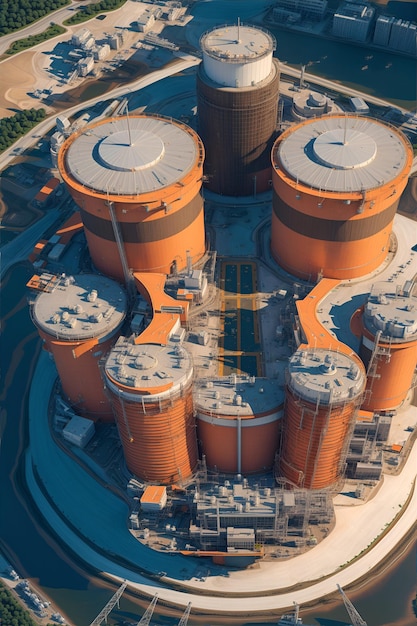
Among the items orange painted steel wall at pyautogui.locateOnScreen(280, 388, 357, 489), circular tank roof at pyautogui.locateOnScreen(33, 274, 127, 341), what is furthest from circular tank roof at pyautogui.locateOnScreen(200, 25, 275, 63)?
orange painted steel wall at pyautogui.locateOnScreen(280, 388, 357, 489)

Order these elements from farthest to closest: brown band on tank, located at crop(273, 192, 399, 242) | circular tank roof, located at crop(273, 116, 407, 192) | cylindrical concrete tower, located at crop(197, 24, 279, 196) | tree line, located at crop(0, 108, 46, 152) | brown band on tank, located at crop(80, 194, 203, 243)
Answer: tree line, located at crop(0, 108, 46, 152), cylindrical concrete tower, located at crop(197, 24, 279, 196), brown band on tank, located at crop(80, 194, 203, 243), brown band on tank, located at crop(273, 192, 399, 242), circular tank roof, located at crop(273, 116, 407, 192)

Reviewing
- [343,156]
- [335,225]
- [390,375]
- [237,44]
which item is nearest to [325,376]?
[390,375]

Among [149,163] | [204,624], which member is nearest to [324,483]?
[204,624]

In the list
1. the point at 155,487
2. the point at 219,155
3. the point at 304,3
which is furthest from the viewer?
the point at 304,3

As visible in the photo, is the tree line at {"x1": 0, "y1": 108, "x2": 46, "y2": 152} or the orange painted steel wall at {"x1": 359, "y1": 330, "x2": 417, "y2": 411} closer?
the orange painted steel wall at {"x1": 359, "y1": 330, "x2": 417, "y2": 411}

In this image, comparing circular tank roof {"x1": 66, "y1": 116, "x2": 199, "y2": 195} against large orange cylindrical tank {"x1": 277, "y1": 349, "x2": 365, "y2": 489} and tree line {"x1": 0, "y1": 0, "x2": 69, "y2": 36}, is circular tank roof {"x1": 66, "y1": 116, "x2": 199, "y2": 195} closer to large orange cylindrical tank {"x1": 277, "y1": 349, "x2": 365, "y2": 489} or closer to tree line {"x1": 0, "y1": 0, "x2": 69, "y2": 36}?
large orange cylindrical tank {"x1": 277, "y1": 349, "x2": 365, "y2": 489}

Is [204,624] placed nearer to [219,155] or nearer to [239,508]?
[239,508]

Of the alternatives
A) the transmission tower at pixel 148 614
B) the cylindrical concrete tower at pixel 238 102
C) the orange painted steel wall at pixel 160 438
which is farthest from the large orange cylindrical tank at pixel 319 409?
the cylindrical concrete tower at pixel 238 102

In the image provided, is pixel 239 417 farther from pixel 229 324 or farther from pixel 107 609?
pixel 107 609
